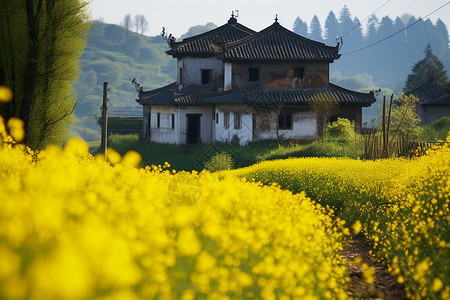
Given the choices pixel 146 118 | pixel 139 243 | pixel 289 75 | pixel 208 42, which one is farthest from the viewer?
pixel 146 118

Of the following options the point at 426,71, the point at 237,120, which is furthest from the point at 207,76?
the point at 426,71

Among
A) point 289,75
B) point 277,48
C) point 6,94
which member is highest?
point 277,48

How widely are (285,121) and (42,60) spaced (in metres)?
21.9

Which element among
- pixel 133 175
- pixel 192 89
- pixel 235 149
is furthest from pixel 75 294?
pixel 192 89

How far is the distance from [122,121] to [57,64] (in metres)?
33.7

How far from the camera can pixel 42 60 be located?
1230cm

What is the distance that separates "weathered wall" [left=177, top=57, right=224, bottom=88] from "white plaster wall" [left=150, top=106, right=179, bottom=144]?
307 centimetres

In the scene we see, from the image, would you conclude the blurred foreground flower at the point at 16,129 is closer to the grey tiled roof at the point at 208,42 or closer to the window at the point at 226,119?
the window at the point at 226,119

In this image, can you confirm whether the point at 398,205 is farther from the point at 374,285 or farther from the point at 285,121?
the point at 285,121

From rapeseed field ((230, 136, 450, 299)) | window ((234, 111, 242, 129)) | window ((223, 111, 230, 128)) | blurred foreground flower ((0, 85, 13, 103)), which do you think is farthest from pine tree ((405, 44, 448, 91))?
blurred foreground flower ((0, 85, 13, 103))

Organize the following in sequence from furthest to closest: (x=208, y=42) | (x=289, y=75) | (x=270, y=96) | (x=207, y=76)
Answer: (x=207, y=76) < (x=208, y=42) < (x=289, y=75) < (x=270, y=96)

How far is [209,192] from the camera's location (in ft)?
25.3

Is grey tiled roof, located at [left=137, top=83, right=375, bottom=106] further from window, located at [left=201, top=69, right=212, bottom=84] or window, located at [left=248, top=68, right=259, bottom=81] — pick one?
window, located at [left=201, top=69, right=212, bottom=84]

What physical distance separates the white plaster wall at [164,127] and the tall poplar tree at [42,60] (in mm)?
23398
